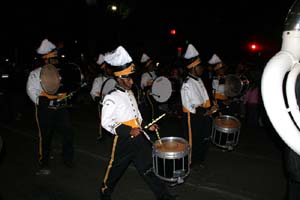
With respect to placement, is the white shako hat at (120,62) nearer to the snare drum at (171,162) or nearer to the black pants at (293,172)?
the snare drum at (171,162)

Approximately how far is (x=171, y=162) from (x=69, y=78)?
262 centimetres

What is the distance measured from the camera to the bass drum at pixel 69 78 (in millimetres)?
5069

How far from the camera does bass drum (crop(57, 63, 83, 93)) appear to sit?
507 centimetres

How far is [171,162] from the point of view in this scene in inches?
141

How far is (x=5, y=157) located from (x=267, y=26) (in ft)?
56.5

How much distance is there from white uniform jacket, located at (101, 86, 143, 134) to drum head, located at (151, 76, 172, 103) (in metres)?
3.66

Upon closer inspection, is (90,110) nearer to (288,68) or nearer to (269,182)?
(269,182)

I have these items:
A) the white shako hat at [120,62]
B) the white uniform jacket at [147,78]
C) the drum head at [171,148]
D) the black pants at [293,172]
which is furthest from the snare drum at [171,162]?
the white uniform jacket at [147,78]

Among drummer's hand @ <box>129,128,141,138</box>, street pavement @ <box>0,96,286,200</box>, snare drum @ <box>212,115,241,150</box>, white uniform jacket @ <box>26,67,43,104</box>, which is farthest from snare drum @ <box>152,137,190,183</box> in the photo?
white uniform jacket @ <box>26,67,43,104</box>

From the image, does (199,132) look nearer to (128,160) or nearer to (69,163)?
(128,160)

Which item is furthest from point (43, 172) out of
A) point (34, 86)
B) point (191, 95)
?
point (191, 95)

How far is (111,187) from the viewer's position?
3918 mm

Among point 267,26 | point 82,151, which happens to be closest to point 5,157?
point 82,151

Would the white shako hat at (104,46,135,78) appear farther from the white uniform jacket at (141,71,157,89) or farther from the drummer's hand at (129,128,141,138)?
the white uniform jacket at (141,71,157,89)
